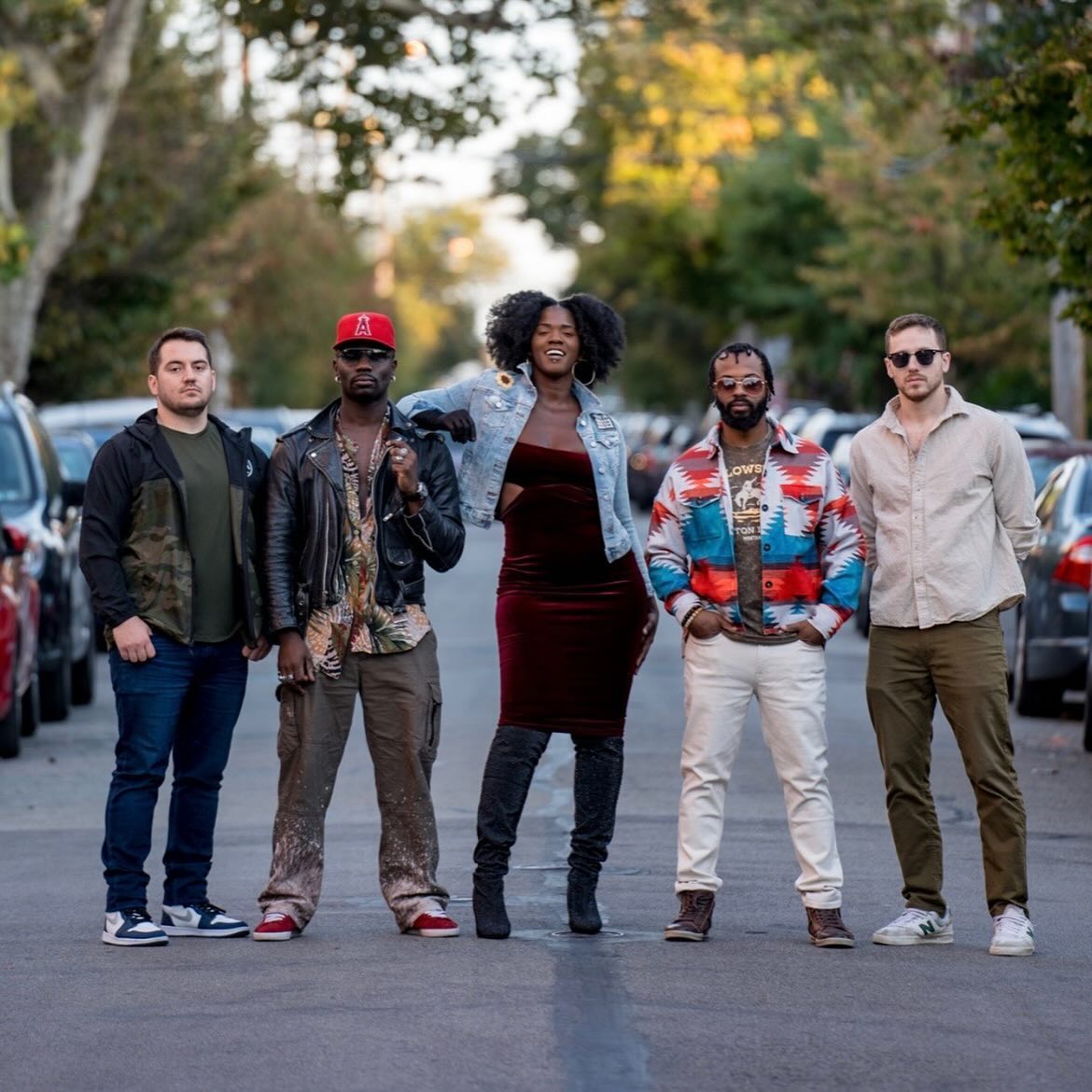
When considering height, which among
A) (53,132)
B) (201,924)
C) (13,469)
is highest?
(53,132)

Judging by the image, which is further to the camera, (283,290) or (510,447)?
(283,290)

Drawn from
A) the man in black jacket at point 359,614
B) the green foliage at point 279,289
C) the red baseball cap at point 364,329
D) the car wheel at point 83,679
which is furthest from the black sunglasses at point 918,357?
the green foliage at point 279,289

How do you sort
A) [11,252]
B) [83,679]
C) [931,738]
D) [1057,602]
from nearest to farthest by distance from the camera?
[931,738]
[1057,602]
[83,679]
[11,252]

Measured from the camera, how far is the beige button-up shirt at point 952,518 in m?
7.90

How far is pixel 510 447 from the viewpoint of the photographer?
7.82 metres

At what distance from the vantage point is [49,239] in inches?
1107

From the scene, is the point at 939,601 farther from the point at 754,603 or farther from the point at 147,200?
the point at 147,200

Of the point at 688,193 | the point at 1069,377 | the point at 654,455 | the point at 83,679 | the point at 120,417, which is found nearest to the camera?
the point at 83,679

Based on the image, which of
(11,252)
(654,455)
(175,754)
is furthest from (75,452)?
(654,455)

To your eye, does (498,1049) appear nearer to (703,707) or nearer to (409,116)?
(703,707)

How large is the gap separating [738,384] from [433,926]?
1.93 meters

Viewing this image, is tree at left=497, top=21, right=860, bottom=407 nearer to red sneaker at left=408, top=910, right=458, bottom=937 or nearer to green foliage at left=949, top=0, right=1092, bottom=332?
green foliage at left=949, top=0, right=1092, bottom=332

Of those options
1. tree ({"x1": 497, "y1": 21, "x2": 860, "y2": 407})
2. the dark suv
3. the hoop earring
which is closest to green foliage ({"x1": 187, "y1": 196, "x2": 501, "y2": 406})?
tree ({"x1": 497, "y1": 21, "x2": 860, "y2": 407})

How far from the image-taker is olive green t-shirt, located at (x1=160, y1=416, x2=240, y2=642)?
309 inches
